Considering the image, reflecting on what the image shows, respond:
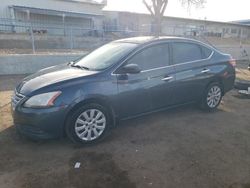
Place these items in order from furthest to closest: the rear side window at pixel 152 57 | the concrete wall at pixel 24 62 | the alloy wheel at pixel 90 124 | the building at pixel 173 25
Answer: the building at pixel 173 25 < the concrete wall at pixel 24 62 < the rear side window at pixel 152 57 < the alloy wheel at pixel 90 124

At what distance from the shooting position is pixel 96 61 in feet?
14.5

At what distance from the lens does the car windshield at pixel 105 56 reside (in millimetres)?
4180

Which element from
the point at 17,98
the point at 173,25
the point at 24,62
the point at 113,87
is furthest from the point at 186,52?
the point at 173,25

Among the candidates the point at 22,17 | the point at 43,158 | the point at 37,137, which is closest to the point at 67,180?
the point at 43,158

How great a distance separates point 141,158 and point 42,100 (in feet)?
5.40

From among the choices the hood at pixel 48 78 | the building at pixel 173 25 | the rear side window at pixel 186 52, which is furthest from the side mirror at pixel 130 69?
the building at pixel 173 25

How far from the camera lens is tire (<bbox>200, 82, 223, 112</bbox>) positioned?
5363mm

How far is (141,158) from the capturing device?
3.53 meters

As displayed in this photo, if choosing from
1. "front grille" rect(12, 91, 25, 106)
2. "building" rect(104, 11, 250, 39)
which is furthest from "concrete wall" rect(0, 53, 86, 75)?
"building" rect(104, 11, 250, 39)

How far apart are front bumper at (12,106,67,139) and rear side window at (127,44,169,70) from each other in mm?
1486

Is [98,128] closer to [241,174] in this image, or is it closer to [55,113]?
[55,113]

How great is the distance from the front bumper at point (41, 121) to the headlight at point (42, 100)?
71 millimetres

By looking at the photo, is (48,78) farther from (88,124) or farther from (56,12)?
(56,12)

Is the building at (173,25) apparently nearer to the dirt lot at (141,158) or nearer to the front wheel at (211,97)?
the front wheel at (211,97)
